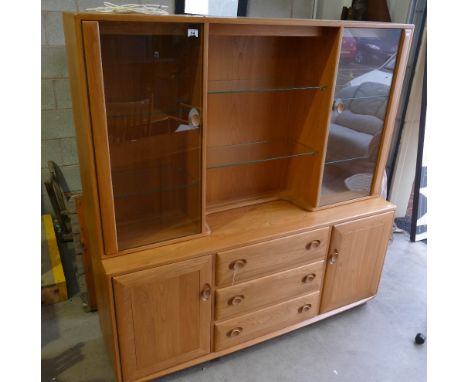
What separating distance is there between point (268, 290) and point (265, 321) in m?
0.18

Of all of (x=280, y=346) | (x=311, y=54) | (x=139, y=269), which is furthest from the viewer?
(x=280, y=346)

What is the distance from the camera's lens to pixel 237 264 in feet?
5.53

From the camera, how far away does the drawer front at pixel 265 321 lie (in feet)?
5.94

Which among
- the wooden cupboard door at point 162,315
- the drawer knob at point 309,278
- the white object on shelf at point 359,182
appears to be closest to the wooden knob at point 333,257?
the drawer knob at point 309,278

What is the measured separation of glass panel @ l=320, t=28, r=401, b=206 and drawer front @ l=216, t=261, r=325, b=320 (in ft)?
1.21

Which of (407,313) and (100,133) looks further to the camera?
(407,313)

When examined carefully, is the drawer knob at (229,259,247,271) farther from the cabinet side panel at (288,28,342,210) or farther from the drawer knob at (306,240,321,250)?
the cabinet side panel at (288,28,342,210)

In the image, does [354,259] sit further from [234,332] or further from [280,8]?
[280,8]

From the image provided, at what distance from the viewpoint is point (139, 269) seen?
1.48m

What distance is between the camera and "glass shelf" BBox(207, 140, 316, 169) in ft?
5.99

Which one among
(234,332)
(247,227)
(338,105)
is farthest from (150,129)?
(234,332)

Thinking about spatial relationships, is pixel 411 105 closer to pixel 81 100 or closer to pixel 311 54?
pixel 311 54

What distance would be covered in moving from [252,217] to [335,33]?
2.90ft
